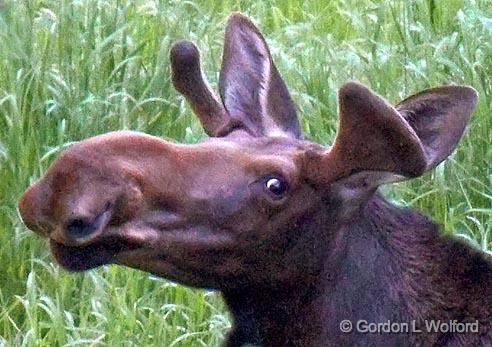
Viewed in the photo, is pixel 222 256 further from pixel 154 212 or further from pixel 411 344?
pixel 411 344

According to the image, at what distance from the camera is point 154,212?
3.91 meters

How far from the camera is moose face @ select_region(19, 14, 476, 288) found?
12.3 ft

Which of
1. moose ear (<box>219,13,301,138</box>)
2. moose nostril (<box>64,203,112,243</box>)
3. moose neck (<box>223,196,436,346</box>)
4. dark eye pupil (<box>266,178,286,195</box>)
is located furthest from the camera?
moose ear (<box>219,13,301,138</box>)

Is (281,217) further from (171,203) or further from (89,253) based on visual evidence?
(89,253)

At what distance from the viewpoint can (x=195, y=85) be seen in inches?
178

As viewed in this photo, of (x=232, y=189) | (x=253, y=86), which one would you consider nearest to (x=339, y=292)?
(x=232, y=189)

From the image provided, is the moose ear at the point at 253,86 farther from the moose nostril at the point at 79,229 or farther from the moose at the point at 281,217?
the moose nostril at the point at 79,229

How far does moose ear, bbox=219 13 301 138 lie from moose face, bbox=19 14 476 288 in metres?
0.03

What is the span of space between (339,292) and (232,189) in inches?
17.1

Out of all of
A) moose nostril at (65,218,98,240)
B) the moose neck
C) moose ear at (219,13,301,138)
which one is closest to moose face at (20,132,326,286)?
moose nostril at (65,218,98,240)

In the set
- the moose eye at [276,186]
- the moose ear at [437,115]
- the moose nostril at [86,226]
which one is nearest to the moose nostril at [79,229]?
the moose nostril at [86,226]

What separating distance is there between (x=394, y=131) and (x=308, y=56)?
11.3 ft

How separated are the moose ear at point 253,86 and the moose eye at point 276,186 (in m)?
0.30

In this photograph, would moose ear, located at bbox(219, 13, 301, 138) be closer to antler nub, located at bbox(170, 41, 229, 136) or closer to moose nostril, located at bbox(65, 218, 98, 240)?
antler nub, located at bbox(170, 41, 229, 136)
